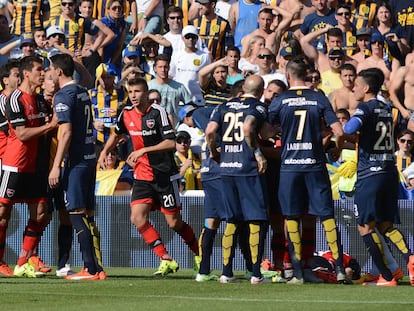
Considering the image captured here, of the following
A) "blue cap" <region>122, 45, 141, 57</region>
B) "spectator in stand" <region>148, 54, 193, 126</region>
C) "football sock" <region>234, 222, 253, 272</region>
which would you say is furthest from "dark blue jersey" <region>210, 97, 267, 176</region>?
"blue cap" <region>122, 45, 141, 57</region>

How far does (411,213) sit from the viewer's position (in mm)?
17141

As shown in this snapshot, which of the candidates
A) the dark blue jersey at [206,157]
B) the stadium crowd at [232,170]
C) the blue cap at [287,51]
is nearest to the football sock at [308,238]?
the stadium crowd at [232,170]

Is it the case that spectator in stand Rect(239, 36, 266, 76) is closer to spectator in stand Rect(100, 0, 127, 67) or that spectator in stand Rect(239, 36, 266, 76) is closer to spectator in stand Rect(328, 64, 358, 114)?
spectator in stand Rect(328, 64, 358, 114)

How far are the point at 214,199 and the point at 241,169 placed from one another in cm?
93

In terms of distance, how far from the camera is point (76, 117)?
601 inches

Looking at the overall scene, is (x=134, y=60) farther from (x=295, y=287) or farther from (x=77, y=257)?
(x=295, y=287)

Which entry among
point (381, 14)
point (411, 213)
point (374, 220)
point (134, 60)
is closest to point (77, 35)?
point (134, 60)

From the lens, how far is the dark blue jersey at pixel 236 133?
14.7m

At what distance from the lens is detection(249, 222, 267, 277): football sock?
14.6m

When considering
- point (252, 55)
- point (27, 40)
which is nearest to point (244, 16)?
point (252, 55)

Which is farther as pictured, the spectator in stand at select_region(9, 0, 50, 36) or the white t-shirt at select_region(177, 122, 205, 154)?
the spectator in stand at select_region(9, 0, 50, 36)

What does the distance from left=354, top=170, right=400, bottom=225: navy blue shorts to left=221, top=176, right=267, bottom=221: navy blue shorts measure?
1.17m

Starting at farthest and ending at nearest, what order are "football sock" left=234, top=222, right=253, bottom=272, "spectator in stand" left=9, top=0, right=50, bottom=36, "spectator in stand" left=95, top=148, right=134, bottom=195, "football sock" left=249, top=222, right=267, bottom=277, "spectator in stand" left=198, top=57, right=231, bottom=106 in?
"spectator in stand" left=9, top=0, right=50, bottom=36
"spectator in stand" left=198, top=57, right=231, bottom=106
"spectator in stand" left=95, top=148, right=134, bottom=195
"football sock" left=234, top=222, right=253, bottom=272
"football sock" left=249, top=222, right=267, bottom=277

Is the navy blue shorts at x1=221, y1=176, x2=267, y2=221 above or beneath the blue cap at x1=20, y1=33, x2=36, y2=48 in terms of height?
beneath
